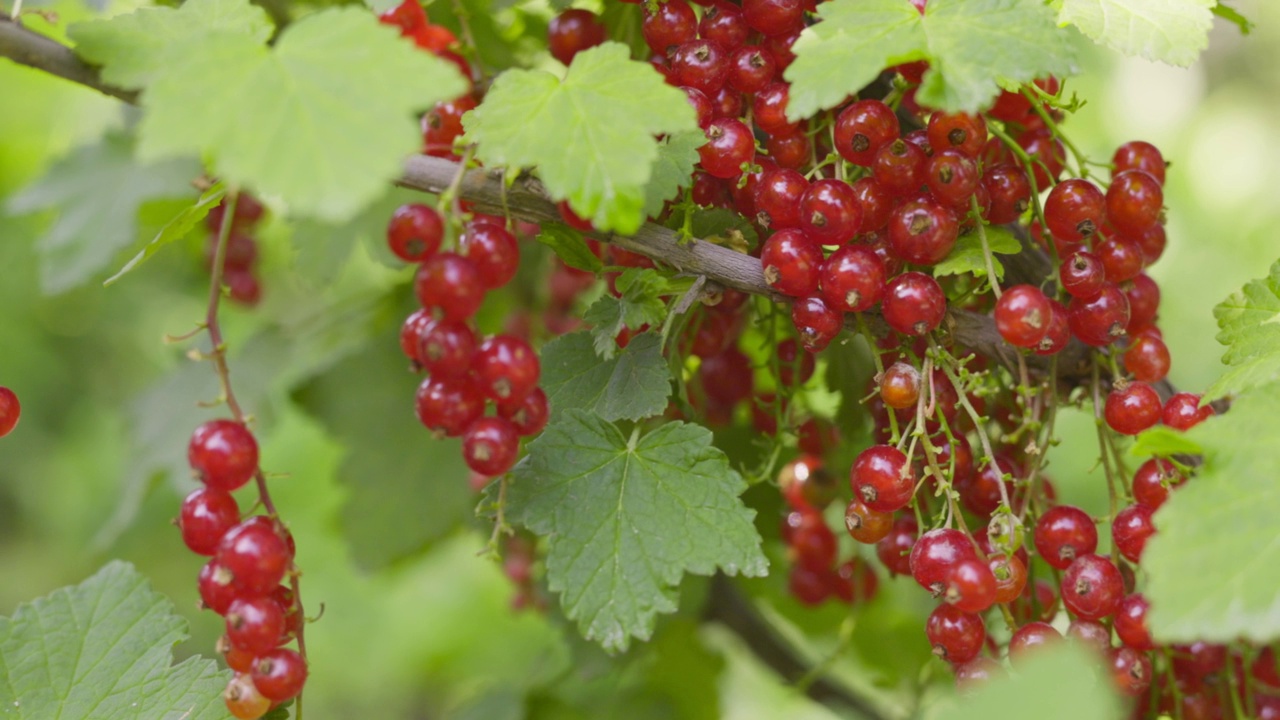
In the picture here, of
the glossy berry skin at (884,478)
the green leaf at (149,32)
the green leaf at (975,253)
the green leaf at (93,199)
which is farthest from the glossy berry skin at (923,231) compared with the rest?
the green leaf at (93,199)

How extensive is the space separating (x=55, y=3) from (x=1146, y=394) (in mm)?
849

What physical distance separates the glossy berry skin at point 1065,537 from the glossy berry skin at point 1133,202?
178mm

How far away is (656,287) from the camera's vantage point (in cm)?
56

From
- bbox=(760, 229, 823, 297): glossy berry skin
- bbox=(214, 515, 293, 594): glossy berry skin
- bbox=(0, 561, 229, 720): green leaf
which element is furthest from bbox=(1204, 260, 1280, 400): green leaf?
bbox=(0, 561, 229, 720): green leaf

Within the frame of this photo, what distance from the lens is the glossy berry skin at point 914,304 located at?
0.53m

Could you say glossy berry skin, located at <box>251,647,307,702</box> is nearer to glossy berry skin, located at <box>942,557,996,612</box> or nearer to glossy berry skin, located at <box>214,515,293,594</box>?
glossy berry skin, located at <box>214,515,293,594</box>

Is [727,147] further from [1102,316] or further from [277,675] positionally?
[277,675]

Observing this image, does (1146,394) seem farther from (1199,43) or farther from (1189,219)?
(1189,219)

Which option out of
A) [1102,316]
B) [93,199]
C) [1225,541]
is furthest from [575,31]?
[93,199]

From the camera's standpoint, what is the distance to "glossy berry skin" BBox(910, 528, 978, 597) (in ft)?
1.68

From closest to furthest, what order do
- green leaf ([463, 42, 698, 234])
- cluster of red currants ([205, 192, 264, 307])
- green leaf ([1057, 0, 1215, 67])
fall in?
green leaf ([463, 42, 698, 234]) < green leaf ([1057, 0, 1215, 67]) < cluster of red currants ([205, 192, 264, 307])

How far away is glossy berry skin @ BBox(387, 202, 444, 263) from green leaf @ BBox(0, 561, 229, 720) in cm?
30

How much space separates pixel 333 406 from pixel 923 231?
76cm

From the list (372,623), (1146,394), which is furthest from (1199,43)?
(372,623)
